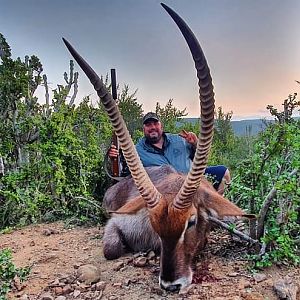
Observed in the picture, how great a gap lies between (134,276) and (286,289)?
1.36m

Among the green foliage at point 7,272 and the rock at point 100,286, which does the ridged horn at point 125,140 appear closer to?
the rock at point 100,286

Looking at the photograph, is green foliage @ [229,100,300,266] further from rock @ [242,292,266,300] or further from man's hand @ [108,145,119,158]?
man's hand @ [108,145,119,158]

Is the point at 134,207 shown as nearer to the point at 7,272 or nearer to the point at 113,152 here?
the point at 7,272

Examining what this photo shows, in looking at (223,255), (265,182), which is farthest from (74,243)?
(265,182)

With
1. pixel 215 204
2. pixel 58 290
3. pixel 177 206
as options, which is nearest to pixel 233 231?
pixel 215 204

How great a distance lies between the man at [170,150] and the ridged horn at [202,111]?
7.29 ft

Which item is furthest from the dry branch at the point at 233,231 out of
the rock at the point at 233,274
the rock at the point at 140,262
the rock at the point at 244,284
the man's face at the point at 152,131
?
the man's face at the point at 152,131

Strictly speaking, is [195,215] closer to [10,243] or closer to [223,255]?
[223,255]

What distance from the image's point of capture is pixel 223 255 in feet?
15.6

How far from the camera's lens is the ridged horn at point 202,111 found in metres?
3.38

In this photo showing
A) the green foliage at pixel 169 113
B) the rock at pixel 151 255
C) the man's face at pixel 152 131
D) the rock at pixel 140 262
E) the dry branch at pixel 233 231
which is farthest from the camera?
the green foliage at pixel 169 113

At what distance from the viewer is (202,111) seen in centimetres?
377

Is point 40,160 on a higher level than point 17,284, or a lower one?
higher

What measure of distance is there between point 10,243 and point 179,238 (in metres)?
2.95
